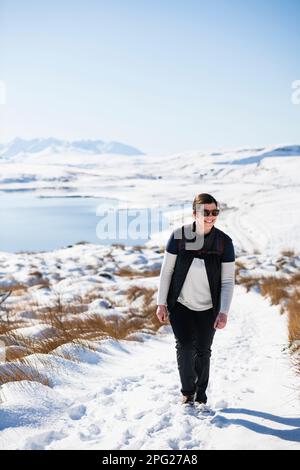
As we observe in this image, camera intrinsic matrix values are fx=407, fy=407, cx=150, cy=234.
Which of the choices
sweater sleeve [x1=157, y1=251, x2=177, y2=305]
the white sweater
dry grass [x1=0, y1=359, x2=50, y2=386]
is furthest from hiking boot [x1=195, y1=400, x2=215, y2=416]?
dry grass [x1=0, y1=359, x2=50, y2=386]

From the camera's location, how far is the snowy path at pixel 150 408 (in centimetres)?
273

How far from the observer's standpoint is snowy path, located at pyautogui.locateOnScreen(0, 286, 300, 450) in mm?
2732

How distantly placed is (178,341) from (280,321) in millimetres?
4734

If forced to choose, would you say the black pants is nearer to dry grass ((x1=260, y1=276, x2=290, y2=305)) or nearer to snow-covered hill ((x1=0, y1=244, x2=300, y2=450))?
snow-covered hill ((x1=0, y1=244, x2=300, y2=450))

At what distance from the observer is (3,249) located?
26.8 m

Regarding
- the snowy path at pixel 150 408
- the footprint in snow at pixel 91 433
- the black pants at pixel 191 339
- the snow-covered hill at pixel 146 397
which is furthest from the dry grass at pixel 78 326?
the black pants at pixel 191 339

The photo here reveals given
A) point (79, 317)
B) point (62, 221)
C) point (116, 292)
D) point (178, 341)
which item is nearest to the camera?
point (178, 341)

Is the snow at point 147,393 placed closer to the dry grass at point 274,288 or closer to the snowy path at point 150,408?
the snowy path at point 150,408

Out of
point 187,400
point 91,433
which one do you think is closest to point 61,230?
point 187,400

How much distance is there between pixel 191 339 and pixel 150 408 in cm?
69

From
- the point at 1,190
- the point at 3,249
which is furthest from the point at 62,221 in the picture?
the point at 1,190

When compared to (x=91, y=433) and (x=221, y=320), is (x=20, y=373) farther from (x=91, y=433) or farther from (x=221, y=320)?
(x=221, y=320)

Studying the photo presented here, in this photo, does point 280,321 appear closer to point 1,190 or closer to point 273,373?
point 273,373
